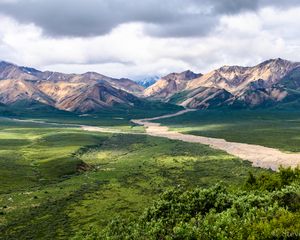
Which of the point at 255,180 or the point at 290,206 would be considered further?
the point at 255,180

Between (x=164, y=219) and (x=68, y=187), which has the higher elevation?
(x=164, y=219)

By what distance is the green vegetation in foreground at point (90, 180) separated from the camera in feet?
235

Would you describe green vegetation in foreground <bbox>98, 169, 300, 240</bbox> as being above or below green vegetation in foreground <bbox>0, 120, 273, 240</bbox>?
above

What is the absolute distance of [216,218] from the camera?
3872 cm

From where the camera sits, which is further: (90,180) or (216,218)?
(90,180)

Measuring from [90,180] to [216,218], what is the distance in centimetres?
7115

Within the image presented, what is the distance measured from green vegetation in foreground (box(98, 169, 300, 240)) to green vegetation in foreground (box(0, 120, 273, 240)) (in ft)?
38.9

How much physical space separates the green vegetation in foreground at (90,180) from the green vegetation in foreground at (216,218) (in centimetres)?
1187

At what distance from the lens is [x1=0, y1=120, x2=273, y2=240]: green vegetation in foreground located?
71.6m

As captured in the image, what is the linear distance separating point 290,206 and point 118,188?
5951cm

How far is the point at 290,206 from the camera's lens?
137 feet

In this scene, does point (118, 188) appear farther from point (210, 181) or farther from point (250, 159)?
point (250, 159)

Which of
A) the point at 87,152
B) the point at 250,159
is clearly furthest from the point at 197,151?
the point at 87,152

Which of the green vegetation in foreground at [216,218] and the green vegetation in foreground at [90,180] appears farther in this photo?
the green vegetation in foreground at [90,180]
